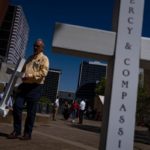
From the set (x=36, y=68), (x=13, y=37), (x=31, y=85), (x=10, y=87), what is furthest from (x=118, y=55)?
(x=13, y=37)

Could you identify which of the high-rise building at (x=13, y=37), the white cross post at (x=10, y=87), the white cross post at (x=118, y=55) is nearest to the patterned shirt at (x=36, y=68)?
the white cross post at (x=10, y=87)

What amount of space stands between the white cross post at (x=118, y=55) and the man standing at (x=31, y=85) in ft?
7.87

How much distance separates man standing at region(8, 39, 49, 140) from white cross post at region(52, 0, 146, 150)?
2399 millimetres

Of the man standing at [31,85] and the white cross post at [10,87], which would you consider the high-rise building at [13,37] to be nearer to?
the man standing at [31,85]

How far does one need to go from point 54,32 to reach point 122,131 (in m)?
1.16

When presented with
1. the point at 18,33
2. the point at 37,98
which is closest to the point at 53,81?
the point at 18,33

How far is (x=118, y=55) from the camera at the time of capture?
14.0 ft

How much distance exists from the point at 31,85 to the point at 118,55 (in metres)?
2.93

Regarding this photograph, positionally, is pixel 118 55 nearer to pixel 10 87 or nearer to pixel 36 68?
pixel 10 87

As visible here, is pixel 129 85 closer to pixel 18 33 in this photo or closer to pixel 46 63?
pixel 46 63

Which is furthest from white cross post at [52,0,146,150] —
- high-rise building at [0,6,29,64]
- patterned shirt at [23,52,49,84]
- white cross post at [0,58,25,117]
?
high-rise building at [0,6,29,64]

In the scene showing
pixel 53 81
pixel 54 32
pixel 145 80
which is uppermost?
pixel 53 81

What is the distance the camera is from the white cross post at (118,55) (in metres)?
4.15

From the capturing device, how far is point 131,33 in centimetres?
430
